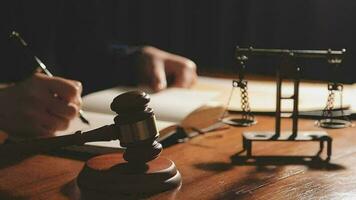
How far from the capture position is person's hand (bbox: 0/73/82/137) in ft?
3.86

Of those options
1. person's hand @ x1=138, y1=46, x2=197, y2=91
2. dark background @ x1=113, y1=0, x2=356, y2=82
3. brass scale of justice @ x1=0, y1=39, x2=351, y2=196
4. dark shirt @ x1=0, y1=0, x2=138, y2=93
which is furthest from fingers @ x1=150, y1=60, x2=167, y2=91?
dark background @ x1=113, y1=0, x2=356, y2=82

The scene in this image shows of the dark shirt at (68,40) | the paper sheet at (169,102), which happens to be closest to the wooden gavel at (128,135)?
the paper sheet at (169,102)

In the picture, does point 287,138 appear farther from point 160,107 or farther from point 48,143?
point 48,143

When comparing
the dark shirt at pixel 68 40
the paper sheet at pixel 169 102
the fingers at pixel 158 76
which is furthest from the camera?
the dark shirt at pixel 68 40

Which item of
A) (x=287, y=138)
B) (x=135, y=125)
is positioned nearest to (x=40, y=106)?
(x=135, y=125)

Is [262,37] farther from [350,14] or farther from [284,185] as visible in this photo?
[284,185]

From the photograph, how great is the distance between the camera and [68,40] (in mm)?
2504

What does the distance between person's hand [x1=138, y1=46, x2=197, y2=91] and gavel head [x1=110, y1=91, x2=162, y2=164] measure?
83 centimetres

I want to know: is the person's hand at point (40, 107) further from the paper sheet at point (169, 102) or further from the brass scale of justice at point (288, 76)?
the brass scale of justice at point (288, 76)

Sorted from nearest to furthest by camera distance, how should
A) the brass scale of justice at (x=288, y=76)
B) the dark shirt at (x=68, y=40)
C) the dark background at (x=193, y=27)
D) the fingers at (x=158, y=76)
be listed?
the brass scale of justice at (x=288, y=76) < the fingers at (x=158, y=76) < the dark shirt at (x=68, y=40) < the dark background at (x=193, y=27)

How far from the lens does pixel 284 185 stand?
93 centimetres

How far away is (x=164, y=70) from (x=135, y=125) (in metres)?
1.02

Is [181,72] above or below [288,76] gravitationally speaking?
below

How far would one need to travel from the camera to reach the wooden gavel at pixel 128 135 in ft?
2.81
